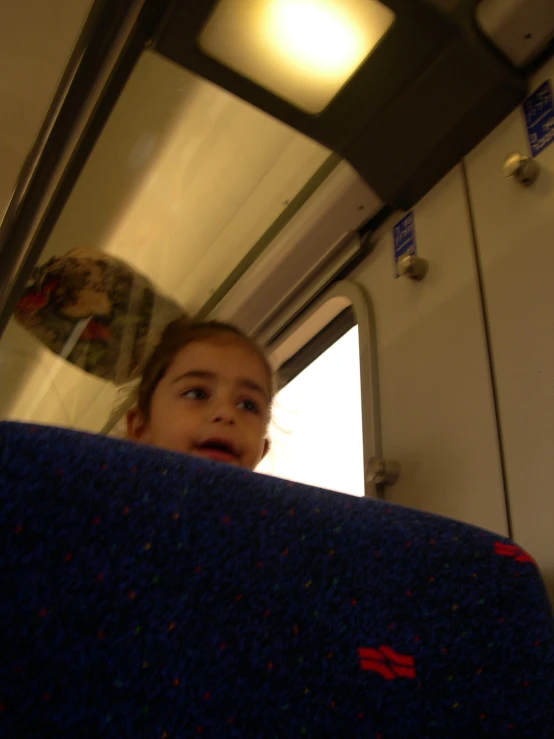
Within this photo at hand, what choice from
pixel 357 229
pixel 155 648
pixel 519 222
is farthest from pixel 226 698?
pixel 357 229

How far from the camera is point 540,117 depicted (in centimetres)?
93

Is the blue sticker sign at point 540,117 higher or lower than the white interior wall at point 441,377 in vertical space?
higher

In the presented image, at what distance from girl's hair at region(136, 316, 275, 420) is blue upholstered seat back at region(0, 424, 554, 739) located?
2.44ft

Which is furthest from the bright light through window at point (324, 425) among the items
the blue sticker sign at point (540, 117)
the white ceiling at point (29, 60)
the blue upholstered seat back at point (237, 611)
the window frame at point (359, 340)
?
the white ceiling at point (29, 60)

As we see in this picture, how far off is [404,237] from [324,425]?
413mm

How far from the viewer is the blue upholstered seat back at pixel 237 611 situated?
0.38 metres

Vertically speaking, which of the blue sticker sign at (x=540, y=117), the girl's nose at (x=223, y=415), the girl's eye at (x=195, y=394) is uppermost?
the blue sticker sign at (x=540, y=117)

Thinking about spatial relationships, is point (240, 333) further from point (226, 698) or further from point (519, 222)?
point (226, 698)

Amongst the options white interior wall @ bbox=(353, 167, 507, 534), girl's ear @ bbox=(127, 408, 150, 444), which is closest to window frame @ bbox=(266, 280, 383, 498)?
white interior wall @ bbox=(353, 167, 507, 534)

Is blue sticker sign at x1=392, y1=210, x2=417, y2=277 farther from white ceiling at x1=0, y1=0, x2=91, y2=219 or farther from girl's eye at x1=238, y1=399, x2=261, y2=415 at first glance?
white ceiling at x1=0, y1=0, x2=91, y2=219

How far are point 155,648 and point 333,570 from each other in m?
0.14

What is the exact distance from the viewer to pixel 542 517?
2.44 ft

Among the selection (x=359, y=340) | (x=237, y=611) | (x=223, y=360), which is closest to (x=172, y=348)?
(x=223, y=360)

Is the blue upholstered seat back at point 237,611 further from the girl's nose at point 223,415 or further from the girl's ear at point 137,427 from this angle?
the girl's ear at point 137,427
